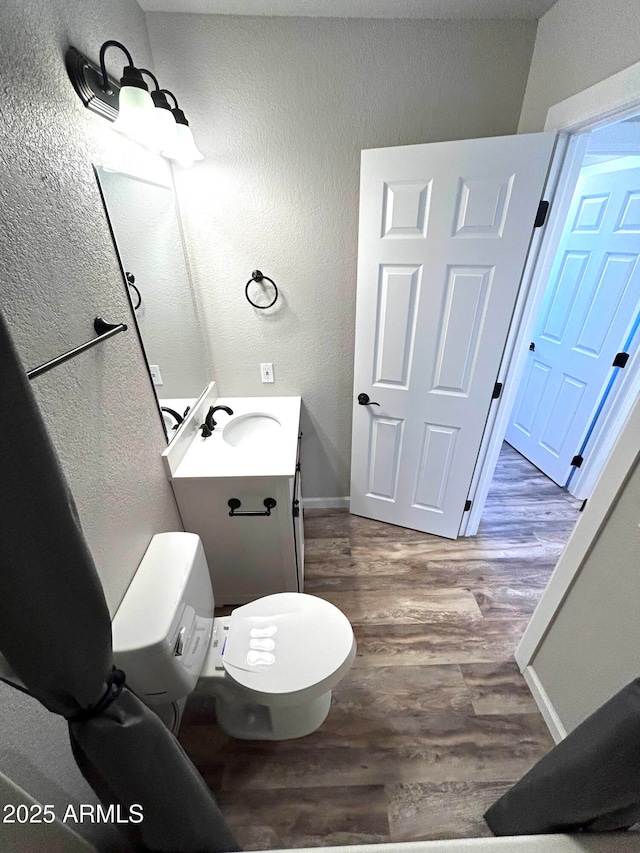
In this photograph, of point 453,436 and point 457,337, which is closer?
point 457,337

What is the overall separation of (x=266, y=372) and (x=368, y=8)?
1.50 m

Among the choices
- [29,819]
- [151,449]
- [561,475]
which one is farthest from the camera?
[561,475]

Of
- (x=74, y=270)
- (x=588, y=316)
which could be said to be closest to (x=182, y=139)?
(x=74, y=270)

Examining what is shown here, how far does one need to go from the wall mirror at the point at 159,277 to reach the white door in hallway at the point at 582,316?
243cm

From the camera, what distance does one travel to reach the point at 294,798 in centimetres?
110

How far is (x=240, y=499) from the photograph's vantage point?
4.60 ft

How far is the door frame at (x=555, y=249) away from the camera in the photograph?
1026 mm

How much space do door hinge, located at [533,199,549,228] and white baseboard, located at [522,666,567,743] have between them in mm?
1799

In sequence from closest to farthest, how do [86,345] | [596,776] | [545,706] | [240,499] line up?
1. [596,776]
2. [86,345]
3. [545,706]
4. [240,499]

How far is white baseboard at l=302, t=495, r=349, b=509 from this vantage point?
2.32 m

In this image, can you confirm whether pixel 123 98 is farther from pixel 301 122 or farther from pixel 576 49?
pixel 576 49

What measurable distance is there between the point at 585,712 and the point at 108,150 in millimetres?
2332

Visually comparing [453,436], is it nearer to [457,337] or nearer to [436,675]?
[457,337]

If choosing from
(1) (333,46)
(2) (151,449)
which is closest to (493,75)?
(1) (333,46)
